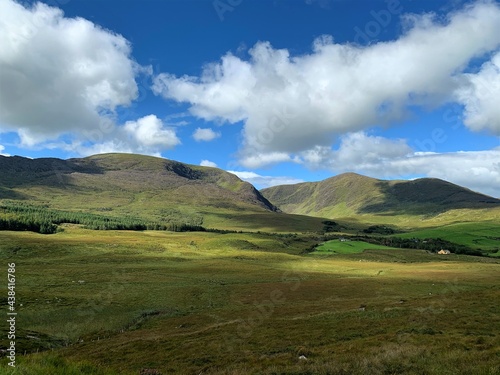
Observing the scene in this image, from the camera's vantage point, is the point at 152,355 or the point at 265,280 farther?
the point at 265,280

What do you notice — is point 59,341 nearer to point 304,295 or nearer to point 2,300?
point 2,300

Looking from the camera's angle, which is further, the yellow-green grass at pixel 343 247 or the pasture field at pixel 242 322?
the yellow-green grass at pixel 343 247

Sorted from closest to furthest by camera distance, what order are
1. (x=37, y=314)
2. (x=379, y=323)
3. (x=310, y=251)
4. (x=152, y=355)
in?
(x=152, y=355) → (x=379, y=323) → (x=37, y=314) → (x=310, y=251)

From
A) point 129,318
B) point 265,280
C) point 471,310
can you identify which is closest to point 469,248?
point 265,280

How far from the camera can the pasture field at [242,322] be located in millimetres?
18969

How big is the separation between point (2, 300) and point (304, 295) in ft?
158

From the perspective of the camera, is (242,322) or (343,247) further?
(343,247)

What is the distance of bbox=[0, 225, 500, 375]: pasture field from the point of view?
62.2 ft

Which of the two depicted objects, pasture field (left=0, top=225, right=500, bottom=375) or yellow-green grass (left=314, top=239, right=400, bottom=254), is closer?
pasture field (left=0, top=225, right=500, bottom=375)

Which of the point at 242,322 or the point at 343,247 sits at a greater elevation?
the point at 242,322

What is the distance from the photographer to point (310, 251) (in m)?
180

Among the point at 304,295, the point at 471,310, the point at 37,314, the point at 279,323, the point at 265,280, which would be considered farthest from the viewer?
the point at 265,280

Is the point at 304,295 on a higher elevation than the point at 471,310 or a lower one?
lower

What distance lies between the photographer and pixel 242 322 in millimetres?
40906
